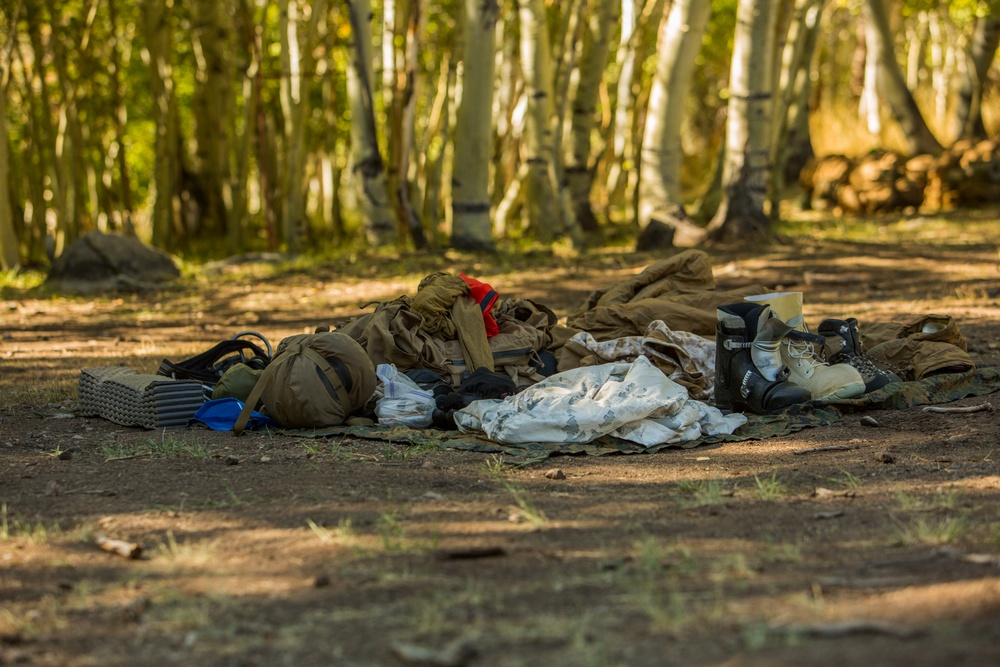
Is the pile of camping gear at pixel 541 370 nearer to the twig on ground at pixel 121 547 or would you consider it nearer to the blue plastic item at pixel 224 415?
the blue plastic item at pixel 224 415

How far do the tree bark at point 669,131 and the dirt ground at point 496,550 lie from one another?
6.42 meters

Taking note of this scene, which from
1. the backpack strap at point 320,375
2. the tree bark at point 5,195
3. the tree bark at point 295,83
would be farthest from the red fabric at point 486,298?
the tree bark at point 5,195

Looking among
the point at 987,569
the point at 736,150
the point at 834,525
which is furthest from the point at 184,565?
the point at 736,150

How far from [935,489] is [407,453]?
6.83 feet

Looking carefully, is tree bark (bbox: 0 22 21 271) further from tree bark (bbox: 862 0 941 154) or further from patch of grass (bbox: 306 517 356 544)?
tree bark (bbox: 862 0 941 154)

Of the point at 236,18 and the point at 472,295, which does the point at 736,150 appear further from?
the point at 236,18

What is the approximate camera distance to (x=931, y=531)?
10.0 ft

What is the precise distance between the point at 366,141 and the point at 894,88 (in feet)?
30.4

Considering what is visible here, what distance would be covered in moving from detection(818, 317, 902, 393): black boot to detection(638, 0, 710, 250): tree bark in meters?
5.89

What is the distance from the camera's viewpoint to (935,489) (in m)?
3.59

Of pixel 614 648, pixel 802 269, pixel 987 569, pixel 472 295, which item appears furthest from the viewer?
pixel 802 269

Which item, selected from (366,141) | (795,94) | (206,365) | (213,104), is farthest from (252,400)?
(795,94)

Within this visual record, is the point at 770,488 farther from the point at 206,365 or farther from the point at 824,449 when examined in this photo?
the point at 206,365

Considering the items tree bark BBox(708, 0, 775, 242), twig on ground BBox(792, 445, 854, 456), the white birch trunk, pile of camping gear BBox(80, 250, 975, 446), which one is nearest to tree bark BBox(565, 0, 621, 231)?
tree bark BBox(708, 0, 775, 242)
